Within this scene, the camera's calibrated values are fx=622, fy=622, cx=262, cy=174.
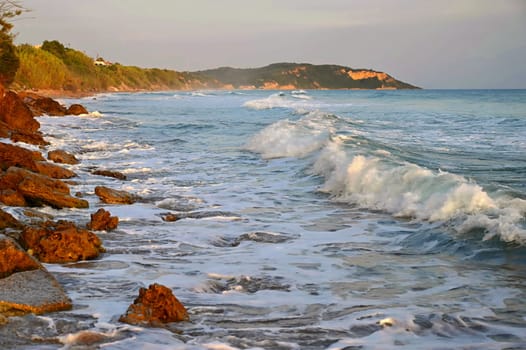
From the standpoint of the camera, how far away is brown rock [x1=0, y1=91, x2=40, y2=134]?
17.8 meters

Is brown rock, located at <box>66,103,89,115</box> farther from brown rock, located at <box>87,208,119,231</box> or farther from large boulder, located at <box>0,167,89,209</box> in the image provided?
brown rock, located at <box>87,208,119,231</box>

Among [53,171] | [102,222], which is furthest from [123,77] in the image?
[102,222]

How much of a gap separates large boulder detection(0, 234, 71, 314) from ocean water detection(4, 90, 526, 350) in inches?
5.5

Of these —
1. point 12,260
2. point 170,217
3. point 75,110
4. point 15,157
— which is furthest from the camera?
point 75,110

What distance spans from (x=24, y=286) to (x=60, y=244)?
1.51m

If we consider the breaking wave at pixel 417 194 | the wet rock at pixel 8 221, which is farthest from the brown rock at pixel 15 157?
the breaking wave at pixel 417 194

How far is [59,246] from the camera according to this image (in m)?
6.14

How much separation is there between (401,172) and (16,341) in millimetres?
8316

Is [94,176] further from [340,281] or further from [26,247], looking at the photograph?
[340,281]

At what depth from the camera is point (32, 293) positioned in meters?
4.59

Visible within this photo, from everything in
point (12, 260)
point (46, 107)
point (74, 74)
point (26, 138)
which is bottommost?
point (12, 260)

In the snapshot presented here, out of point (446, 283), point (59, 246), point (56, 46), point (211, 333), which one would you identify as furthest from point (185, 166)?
point (56, 46)

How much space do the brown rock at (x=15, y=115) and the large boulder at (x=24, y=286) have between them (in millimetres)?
13238

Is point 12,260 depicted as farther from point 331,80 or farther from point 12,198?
point 331,80
